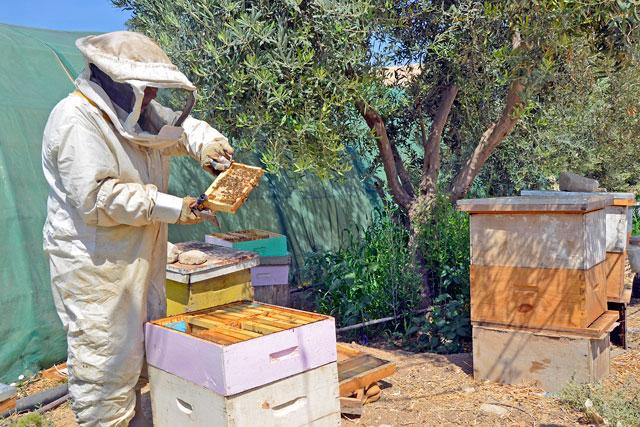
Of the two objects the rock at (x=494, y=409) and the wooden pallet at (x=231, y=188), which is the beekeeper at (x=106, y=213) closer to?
the wooden pallet at (x=231, y=188)

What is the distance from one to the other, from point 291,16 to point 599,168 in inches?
233

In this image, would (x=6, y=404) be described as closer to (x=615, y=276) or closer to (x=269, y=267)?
(x=269, y=267)

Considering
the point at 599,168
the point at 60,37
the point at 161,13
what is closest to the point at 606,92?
the point at 599,168

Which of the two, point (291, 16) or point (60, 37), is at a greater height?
point (60, 37)

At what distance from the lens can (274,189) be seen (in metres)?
6.91

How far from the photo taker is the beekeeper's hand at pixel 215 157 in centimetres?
276

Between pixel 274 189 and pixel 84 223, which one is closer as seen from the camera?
pixel 84 223

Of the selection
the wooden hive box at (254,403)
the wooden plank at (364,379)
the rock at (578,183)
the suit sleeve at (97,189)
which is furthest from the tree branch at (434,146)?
the suit sleeve at (97,189)

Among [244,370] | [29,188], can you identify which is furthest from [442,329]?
[29,188]

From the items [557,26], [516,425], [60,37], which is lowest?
[516,425]

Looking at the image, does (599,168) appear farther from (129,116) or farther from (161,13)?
(129,116)

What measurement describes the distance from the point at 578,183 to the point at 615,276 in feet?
4.85

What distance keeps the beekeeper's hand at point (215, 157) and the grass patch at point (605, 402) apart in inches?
88.9

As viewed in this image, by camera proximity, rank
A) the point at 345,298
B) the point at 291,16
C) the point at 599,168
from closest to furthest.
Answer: the point at 291,16 < the point at 345,298 < the point at 599,168
